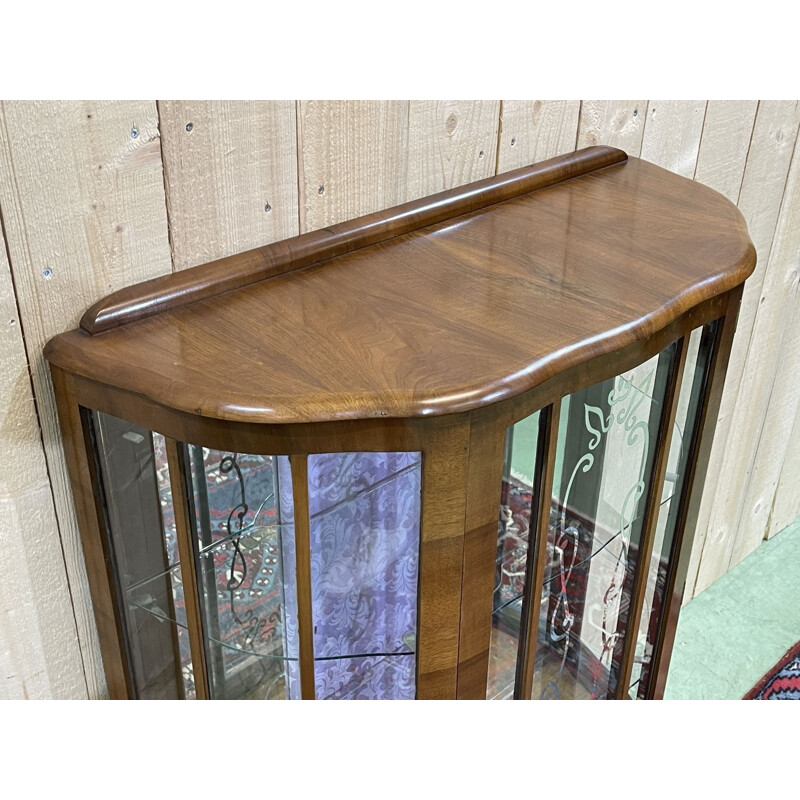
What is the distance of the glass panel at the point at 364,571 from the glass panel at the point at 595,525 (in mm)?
202

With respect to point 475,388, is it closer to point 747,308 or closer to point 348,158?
point 348,158

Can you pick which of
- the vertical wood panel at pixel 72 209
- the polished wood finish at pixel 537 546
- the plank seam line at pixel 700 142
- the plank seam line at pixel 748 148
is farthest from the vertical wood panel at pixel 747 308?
the vertical wood panel at pixel 72 209

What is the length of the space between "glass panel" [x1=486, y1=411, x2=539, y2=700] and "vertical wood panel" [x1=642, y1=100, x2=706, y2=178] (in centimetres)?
66

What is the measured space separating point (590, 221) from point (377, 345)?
0.40m

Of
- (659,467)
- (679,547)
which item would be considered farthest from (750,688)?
(659,467)

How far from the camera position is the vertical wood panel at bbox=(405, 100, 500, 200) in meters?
1.20

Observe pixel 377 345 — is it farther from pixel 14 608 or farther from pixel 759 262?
pixel 759 262

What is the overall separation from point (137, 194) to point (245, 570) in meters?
Answer: 0.41

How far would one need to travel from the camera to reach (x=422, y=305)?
104cm

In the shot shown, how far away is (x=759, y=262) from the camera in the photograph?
186cm

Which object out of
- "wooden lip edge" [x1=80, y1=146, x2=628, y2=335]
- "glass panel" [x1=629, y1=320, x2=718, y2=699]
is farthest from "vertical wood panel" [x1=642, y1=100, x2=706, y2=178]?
"glass panel" [x1=629, y1=320, x2=718, y2=699]

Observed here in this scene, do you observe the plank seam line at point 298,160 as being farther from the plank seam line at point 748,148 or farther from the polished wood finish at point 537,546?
the plank seam line at point 748,148

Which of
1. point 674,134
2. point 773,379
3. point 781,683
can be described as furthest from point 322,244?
point 781,683

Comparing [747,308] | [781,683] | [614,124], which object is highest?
[614,124]
